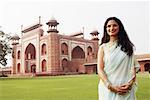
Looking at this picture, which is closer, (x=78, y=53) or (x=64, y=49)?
(x=64, y=49)

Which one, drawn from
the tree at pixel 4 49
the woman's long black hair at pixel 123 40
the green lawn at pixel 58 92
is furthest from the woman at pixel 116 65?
the tree at pixel 4 49

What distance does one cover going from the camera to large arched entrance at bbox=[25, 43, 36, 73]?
1368 inches

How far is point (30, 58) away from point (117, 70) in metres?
35.2

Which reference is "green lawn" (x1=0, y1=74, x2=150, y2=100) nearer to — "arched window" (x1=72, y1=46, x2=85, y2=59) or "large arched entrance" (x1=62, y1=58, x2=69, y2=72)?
"large arched entrance" (x1=62, y1=58, x2=69, y2=72)

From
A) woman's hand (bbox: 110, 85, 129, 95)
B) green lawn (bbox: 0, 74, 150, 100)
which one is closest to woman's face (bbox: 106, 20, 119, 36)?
woman's hand (bbox: 110, 85, 129, 95)

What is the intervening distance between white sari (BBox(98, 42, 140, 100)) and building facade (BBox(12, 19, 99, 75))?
26.7 meters

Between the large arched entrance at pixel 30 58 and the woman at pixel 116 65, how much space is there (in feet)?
107

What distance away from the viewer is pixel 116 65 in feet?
6.96

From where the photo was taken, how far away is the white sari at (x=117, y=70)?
2.09 metres

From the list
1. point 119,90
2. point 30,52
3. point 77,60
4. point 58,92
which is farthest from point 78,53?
point 119,90

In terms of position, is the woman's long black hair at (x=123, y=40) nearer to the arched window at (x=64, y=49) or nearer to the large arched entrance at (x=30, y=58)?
the arched window at (x=64, y=49)

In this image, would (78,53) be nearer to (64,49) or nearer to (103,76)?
(64,49)

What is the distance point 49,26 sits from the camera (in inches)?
1224

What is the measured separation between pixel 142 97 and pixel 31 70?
29253mm
